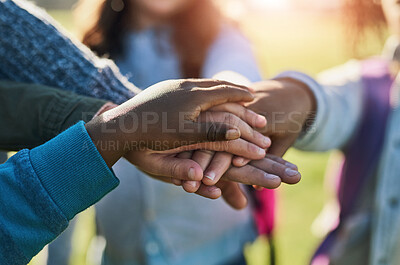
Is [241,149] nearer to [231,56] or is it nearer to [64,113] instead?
[64,113]

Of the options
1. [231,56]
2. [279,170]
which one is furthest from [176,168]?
[231,56]

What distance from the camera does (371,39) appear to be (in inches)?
62.0

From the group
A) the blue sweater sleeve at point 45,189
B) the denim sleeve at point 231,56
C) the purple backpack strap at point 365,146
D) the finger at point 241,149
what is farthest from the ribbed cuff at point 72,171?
the purple backpack strap at point 365,146

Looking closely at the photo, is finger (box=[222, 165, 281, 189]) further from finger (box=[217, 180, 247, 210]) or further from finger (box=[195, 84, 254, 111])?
finger (box=[195, 84, 254, 111])

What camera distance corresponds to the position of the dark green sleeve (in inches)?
34.5

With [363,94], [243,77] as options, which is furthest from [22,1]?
[363,94]

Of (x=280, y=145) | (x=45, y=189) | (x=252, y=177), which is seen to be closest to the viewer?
(x=45, y=189)

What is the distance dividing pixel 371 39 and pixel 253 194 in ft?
2.41

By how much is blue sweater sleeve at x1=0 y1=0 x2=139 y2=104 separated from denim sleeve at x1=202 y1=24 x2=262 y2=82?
49 centimetres

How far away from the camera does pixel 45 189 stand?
2.34 feet

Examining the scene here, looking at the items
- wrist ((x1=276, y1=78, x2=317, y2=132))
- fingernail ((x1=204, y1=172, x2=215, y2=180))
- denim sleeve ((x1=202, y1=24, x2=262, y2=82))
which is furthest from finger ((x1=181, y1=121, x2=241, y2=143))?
denim sleeve ((x1=202, y1=24, x2=262, y2=82))

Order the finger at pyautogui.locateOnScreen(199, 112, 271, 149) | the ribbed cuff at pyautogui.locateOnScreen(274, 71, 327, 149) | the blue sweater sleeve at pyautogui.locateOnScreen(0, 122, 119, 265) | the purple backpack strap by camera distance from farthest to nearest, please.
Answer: the purple backpack strap
the ribbed cuff at pyautogui.locateOnScreen(274, 71, 327, 149)
the finger at pyautogui.locateOnScreen(199, 112, 271, 149)
the blue sweater sleeve at pyautogui.locateOnScreen(0, 122, 119, 265)

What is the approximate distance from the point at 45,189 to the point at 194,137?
11.2 inches

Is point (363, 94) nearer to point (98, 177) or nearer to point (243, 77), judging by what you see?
point (243, 77)
